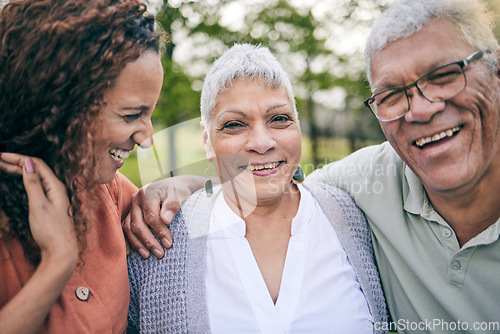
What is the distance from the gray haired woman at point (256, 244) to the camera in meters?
2.12

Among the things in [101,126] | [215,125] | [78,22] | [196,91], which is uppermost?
[78,22]

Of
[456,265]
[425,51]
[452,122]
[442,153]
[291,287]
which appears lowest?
[291,287]

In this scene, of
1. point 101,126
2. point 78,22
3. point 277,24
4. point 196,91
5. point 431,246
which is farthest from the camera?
point 277,24

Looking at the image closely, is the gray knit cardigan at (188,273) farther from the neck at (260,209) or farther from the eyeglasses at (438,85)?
the eyeglasses at (438,85)

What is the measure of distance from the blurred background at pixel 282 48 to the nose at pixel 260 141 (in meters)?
3.45

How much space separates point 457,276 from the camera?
6.88 ft

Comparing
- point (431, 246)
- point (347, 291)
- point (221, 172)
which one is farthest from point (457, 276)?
point (221, 172)

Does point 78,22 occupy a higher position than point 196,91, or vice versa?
point 78,22

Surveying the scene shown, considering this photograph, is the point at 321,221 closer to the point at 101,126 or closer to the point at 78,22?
the point at 101,126

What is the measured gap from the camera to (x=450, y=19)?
2.03 metres

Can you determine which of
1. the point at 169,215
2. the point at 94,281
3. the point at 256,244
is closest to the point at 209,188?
the point at 169,215

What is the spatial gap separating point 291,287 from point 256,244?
348 millimetres

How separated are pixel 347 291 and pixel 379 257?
369 mm

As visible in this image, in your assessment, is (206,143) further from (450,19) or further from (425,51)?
(450,19)
